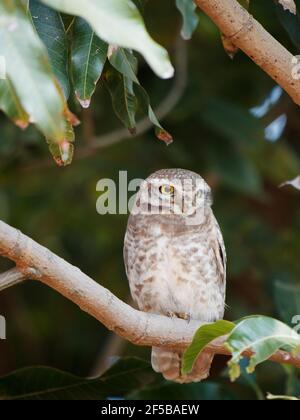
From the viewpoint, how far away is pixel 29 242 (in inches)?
89.9

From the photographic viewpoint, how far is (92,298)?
2416 mm

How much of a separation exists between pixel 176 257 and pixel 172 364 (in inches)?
17.4

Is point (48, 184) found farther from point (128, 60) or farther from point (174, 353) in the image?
point (128, 60)

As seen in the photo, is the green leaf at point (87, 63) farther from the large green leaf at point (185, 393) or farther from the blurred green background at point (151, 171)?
the blurred green background at point (151, 171)

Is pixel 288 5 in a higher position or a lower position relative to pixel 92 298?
higher

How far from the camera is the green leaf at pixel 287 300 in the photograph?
3828 millimetres

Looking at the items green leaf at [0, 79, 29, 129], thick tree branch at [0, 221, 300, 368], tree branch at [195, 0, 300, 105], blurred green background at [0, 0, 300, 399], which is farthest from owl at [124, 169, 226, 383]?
green leaf at [0, 79, 29, 129]

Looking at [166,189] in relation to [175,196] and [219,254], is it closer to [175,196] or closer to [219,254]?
[175,196]

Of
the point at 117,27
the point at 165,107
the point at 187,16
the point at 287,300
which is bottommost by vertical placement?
the point at 165,107

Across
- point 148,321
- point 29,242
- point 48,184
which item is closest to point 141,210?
point 148,321

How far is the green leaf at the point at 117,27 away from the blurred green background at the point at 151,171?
3.05m

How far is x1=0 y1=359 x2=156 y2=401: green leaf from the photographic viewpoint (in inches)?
130

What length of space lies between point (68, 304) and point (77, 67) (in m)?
3.71

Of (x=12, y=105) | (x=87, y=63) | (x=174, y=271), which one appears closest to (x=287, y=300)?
(x=174, y=271)
